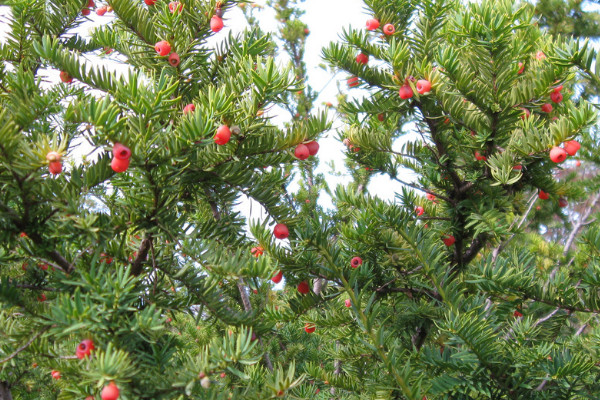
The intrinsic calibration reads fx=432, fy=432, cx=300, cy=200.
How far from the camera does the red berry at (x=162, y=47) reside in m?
0.93

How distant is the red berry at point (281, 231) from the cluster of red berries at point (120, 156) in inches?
Answer: 14.4

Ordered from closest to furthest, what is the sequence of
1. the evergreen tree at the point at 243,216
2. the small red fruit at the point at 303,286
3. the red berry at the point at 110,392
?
the red berry at the point at 110,392, the evergreen tree at the point at 243,216, the small red fruit at the point at 303,286

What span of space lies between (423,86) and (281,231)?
57cm

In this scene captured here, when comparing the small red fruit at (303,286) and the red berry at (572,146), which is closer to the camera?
the red berry at (572,146)

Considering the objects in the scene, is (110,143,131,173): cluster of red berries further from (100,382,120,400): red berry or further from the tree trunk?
the tree trunk

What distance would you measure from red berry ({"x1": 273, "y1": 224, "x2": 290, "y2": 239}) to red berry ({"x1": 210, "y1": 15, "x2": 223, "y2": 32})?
0.47 metres

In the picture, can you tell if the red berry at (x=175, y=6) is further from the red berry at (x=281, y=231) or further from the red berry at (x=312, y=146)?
the red berry at (x=281, y=231)

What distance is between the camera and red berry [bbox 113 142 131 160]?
2.30 feet

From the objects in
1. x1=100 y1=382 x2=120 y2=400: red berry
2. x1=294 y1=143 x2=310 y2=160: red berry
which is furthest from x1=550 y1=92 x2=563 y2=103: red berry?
x1=100 y1=382 x2=120 y2=400: red berry

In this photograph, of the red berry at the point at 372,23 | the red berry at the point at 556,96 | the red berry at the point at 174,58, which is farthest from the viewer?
the red berry at the point at 372,23

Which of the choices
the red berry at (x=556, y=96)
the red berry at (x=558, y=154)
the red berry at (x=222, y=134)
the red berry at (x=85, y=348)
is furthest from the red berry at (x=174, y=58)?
the red berry at (x=556, y=96)

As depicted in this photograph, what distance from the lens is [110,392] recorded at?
62 centimetres

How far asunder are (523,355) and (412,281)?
0.33m

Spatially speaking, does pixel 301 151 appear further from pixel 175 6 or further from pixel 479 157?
pixel 479 157
